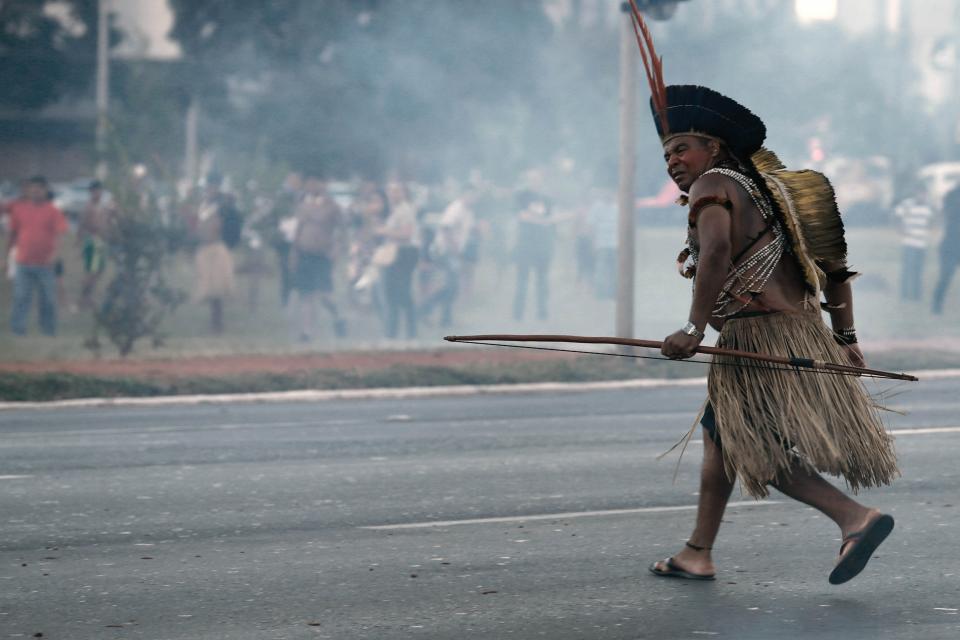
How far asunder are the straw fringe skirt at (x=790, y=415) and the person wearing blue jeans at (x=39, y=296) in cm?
1315

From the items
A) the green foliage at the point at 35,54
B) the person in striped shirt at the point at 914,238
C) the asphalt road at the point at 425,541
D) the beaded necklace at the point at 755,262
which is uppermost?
the green foliage at the point at 35,54

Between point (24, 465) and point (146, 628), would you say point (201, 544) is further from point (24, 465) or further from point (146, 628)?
point (24, 465)

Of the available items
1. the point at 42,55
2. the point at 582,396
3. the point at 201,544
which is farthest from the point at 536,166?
the point at 201,544

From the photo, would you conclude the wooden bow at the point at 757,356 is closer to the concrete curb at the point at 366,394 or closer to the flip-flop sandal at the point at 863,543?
the flip-flop sandal at the point at 863,543

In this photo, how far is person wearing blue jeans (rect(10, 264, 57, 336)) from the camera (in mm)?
17578

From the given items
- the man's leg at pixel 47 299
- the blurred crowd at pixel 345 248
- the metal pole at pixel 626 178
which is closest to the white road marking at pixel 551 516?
the metal pole at pixel 626 178

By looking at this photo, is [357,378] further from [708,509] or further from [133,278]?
[708,509]

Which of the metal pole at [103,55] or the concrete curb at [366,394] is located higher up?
the metal pole at [103,55]

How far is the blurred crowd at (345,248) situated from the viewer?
58.1ft

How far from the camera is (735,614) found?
5.32 m

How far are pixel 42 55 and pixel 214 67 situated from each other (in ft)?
9.15

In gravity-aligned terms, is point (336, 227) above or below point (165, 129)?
below

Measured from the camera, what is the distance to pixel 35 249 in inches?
684

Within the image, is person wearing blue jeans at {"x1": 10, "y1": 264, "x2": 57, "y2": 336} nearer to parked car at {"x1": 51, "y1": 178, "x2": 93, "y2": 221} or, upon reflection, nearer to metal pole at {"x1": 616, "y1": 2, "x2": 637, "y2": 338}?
metal pole at {"x1": 616, "y1": 2, "x2": 637, "y2": 338}
